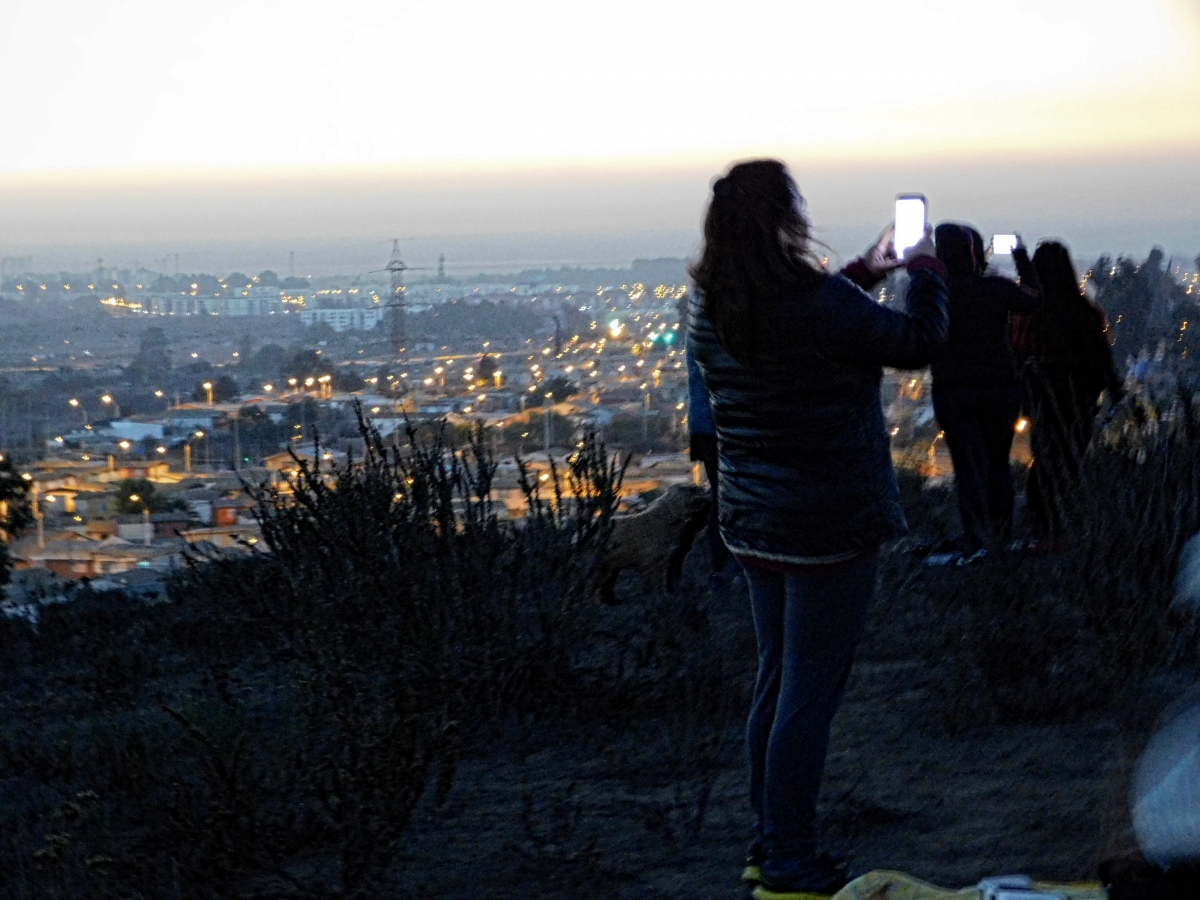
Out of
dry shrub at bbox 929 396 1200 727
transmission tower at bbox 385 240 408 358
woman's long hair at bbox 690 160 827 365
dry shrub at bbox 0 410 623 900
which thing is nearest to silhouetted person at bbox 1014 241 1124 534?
dry shrub at bbox 929 396 1200 727

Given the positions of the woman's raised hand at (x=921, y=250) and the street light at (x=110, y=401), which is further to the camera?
the street light at (x=110, y=401)

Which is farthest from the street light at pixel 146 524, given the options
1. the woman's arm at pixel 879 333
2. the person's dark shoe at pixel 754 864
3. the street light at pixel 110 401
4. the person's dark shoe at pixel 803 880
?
the woman's arm at pixel 879 333

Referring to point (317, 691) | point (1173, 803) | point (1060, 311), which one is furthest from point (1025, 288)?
point (1173, 803)

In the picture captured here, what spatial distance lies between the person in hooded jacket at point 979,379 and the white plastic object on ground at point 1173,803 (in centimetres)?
359

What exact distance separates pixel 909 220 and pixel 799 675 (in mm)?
1235

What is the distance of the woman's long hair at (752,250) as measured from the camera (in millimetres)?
2988

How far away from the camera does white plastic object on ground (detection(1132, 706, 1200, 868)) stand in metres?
2.18

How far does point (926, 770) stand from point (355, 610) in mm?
1915

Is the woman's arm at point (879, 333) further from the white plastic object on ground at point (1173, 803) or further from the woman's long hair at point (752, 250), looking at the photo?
the white plastic object on ground at point (1173, 803)

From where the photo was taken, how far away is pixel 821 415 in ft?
9.91

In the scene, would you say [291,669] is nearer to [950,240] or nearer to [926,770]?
[926,770]

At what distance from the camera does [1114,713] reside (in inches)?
168

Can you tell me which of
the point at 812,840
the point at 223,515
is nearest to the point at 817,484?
the point at 812,840

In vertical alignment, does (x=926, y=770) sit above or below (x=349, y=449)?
below
